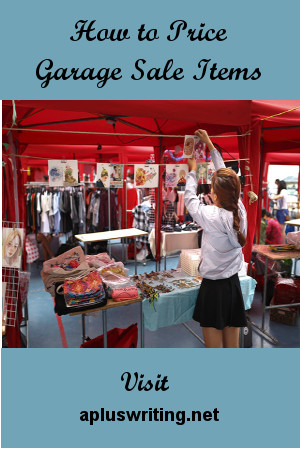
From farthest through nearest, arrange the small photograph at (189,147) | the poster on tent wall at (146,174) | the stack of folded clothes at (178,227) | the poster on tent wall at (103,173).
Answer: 1. the stack of folded clothes at (178,227)
2. the poster on tent wall at (103,173)
3. the poster on tent wall at (146,174)
4. the small photograph at (189,147)

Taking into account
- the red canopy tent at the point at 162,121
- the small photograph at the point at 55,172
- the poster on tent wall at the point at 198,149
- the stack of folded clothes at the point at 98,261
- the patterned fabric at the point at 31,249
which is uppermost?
the red canopy tent at the point at 162,121

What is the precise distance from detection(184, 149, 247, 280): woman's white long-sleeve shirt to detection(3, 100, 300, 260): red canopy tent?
626 millimetres

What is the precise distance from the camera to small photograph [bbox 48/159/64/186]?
11.1 feet

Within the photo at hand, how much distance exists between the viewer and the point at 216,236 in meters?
2.54

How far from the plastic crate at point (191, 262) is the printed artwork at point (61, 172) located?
1598 millimetres

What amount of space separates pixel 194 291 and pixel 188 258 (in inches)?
22.7

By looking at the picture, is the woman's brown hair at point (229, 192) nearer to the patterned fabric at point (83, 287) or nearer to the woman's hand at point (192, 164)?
the woman's hand at point (192, 164)

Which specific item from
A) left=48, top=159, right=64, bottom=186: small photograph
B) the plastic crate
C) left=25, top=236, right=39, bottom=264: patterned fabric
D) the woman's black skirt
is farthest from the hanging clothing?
the woman's black skirt

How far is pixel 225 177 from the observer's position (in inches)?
97.4

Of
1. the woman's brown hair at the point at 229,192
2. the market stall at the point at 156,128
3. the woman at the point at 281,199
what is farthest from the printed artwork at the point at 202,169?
the woman at the point at 281,199

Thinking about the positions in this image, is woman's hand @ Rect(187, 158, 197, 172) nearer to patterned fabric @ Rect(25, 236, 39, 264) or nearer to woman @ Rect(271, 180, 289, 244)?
patterned fabric @ Rect(25, 236, 39, 264)

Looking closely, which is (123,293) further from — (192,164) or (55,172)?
(55,172)

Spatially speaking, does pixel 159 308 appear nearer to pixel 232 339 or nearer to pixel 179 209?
pixel 232 339

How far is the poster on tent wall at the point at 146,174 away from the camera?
Result: 397 cm
